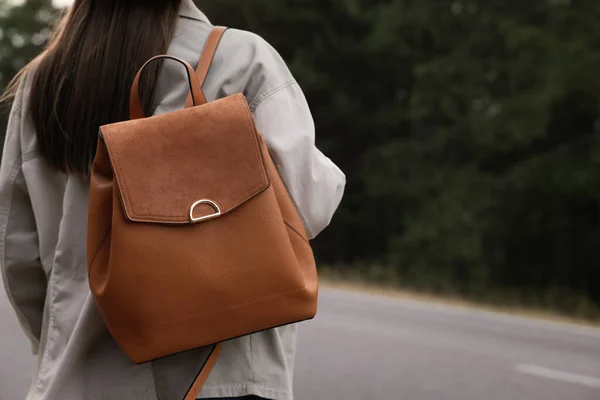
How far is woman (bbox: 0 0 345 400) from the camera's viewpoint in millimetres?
1537

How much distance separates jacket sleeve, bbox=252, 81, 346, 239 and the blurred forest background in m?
11.5

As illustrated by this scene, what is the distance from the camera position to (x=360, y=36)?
1895 centimetres

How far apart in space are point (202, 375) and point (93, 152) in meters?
0.45

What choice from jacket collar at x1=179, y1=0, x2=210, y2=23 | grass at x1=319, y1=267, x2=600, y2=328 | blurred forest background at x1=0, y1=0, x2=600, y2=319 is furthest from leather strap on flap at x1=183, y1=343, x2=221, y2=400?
blurred forest background at x1=0, y1=0, x2=600, y2=319

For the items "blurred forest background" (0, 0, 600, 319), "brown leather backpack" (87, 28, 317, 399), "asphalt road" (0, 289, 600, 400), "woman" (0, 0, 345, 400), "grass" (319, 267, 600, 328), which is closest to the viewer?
"brown leather backpack" (87, 28, 317, 399)

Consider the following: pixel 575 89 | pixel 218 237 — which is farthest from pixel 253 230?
pixel 575 89

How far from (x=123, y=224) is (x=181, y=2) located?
1.54 feet

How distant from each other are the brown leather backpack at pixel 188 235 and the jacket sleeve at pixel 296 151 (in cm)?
9

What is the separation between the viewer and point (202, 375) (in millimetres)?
1485

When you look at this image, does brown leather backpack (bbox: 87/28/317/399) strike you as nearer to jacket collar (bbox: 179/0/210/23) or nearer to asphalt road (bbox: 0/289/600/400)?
jacket collar (bbox: 179/0/210/23)

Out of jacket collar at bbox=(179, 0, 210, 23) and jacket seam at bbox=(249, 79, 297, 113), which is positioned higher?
jacket collar at bbox=(179, 0, 210, 23)

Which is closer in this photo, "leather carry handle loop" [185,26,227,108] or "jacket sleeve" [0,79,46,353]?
"leather carry handle loop" [185,26,227,108]

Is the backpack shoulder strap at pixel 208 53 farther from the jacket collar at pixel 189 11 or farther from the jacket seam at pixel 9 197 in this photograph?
the jacket seam at pixel 9 197

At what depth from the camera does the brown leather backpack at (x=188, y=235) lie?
1.41 m
